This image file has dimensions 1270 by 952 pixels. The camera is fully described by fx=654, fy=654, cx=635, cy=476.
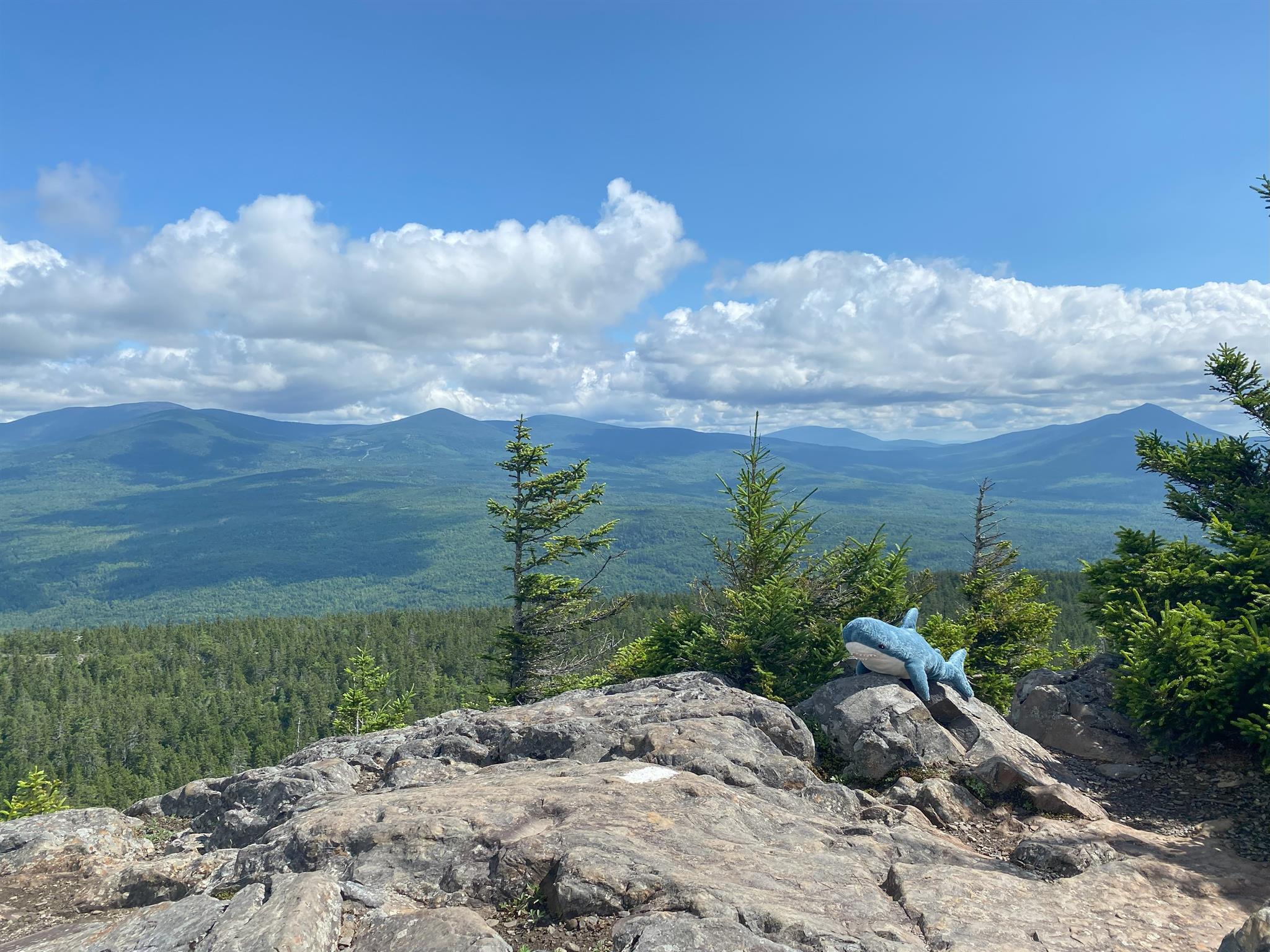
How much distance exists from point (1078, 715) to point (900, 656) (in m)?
5.23

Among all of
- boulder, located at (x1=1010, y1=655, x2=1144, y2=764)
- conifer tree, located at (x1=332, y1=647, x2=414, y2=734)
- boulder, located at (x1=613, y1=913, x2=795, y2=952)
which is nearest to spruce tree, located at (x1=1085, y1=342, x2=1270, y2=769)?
boulder, located at (x1=1010, y1=655, x2=1144, y2=764)

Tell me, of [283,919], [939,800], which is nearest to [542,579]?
[939,800]

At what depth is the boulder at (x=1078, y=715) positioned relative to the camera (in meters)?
14.8

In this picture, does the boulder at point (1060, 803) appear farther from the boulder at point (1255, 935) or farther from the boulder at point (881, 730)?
the boulder at point (1255, 935)

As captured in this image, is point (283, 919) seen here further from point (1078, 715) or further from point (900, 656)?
point (1078, 715)

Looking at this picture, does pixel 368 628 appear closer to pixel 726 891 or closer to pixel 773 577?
pixel 773 577

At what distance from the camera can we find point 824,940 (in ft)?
22.1

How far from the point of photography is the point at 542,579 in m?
27.3

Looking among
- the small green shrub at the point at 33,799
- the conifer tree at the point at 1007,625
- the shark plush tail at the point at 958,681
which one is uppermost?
the shark plush tail at the point at 958,681

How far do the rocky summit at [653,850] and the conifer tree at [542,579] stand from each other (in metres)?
12.4

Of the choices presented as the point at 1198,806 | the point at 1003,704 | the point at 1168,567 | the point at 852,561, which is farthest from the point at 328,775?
the point at 1003,704

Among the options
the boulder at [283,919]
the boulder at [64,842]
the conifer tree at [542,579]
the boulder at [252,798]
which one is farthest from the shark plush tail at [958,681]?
the boulder at [64,842]

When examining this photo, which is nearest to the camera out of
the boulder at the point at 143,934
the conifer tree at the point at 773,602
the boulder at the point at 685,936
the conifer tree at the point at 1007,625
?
the boulder at the point at 685,936

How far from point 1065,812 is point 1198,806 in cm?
286
